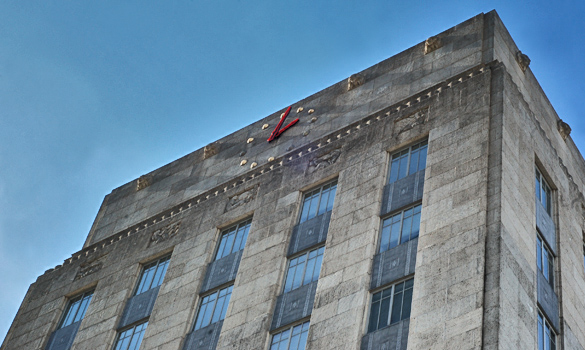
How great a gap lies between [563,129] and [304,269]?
17710 mm

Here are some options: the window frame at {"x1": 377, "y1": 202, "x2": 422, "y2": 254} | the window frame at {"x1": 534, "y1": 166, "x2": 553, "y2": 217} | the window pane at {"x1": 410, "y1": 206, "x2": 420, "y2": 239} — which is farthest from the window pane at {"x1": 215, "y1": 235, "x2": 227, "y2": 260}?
the window frame at {"x1": 534, "y1": 166, "x2": 553, "y2": 217}

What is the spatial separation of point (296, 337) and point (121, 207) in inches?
959

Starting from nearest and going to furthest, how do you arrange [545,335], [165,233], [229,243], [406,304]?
[406,304] → [545,335] → [229,243] → [165,233]

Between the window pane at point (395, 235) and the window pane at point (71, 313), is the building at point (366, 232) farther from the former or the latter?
the window pane at point (71, 313)

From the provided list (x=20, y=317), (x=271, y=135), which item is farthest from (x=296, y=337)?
(x=20, y=317)

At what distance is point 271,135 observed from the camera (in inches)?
2341

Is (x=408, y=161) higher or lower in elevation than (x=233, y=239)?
higher

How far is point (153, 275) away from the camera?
55.3 m

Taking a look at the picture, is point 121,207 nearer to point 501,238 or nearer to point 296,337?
point 296,337

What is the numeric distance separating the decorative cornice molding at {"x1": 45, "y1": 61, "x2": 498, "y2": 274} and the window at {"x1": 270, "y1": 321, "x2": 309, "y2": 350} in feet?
41.3

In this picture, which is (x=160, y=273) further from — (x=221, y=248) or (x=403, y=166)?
(x=403, y=166)

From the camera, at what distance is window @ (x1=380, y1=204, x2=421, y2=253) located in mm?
44344

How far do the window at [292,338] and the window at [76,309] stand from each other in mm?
16112

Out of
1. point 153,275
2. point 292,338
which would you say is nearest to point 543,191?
point 292,338
